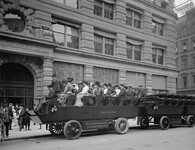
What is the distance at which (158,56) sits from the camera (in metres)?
29.6

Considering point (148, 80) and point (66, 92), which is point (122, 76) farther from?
point (66, 92)

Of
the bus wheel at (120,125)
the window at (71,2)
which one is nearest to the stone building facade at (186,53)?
the window at (71,2)

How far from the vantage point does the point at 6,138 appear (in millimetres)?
11656

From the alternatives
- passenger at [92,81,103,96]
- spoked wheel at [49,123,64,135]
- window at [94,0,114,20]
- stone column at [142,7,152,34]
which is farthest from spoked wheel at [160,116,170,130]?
stone column at [142,7,152,34]

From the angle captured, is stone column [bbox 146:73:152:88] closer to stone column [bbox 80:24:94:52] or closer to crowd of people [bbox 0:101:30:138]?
stone column [bbox 80:24:94:52]

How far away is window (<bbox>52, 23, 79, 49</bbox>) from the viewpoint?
20366 millimetres

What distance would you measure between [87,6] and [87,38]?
9.25 feet

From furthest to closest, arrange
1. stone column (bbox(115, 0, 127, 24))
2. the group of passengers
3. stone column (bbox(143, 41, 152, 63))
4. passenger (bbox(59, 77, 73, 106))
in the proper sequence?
stone column (bbox(143, 41, 152, 63)), stone column (bbox(115, 0, 127, 24)), the group of passengers, passenger (bbox(59, 77, 73, 106))

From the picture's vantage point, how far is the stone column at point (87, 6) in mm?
21688

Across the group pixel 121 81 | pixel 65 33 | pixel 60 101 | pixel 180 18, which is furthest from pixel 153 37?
pixel 180 18

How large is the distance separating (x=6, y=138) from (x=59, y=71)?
353 inches

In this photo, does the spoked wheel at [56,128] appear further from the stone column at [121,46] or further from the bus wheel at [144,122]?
the stone column at [121,46]

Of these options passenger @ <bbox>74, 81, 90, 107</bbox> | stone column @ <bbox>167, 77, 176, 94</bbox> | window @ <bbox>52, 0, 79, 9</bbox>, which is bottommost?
passenger @ <bbox>74, 81, 90, 107</bbox>

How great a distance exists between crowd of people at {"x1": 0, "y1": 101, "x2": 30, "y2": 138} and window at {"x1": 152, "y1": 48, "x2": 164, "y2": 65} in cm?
1719
